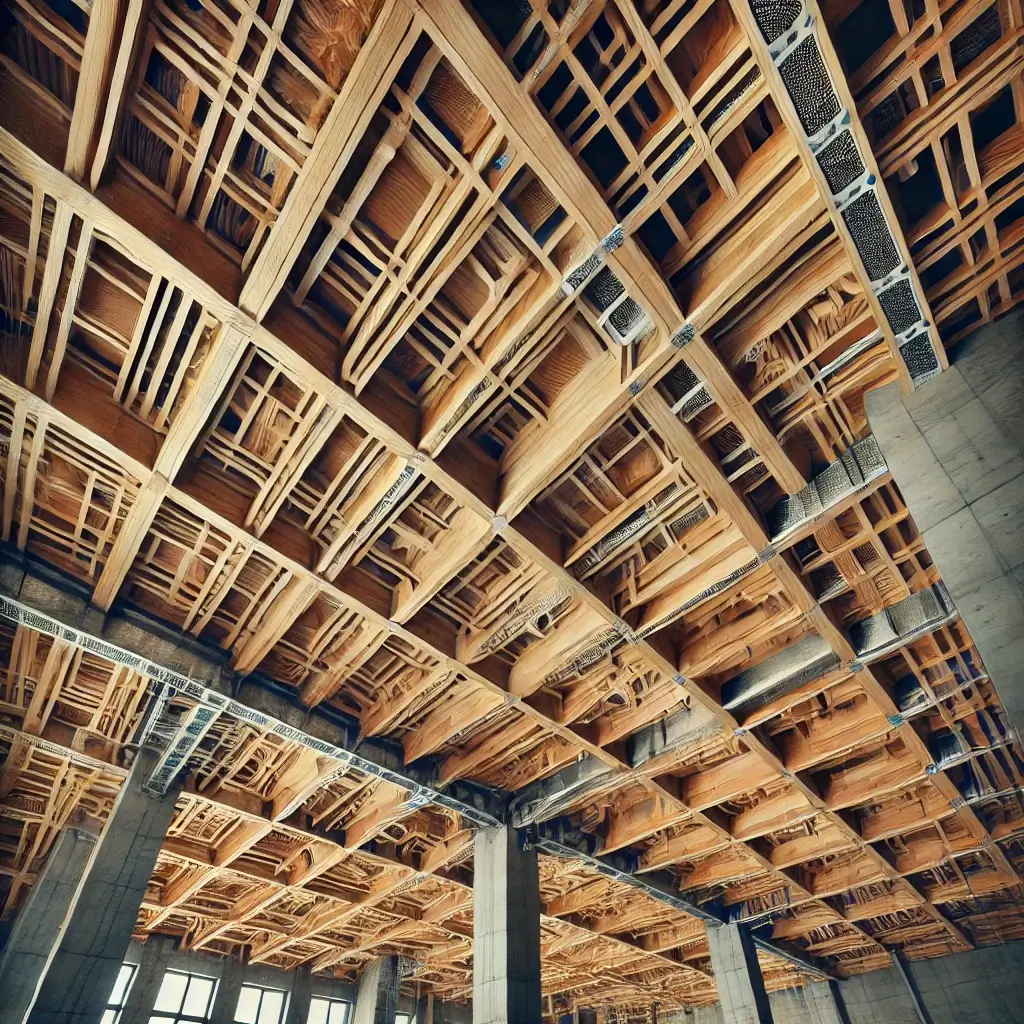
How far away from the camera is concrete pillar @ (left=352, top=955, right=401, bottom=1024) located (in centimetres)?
1836

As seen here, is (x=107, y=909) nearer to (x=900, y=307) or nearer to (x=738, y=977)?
(x=900, y=307)

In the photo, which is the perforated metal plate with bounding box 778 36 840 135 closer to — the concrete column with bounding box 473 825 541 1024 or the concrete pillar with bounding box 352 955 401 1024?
the concrete column with bounding box 473 825 541 1024

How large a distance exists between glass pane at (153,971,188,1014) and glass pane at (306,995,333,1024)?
3.84 meters

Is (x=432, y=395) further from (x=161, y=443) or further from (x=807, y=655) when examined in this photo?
(x=807, y=655)

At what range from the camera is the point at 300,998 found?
1877 cm

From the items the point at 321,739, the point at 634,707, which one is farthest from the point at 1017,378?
the point at 321,739

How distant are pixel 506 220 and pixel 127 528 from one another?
4.98m

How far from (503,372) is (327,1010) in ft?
72.4

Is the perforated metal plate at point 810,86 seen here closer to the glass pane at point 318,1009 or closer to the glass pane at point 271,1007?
the glass pane at point 271,1007

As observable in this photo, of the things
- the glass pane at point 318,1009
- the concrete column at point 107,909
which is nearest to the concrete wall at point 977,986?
the glass pane at point 318,1009

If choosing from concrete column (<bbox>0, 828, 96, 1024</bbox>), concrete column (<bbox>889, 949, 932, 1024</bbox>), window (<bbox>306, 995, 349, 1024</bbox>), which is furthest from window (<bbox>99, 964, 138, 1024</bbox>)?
concrete column (<bbox>889, 949, 932, 1024</bbox>)

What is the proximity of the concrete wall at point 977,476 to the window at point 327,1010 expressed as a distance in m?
22.0

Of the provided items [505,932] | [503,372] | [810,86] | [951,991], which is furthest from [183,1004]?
A: [810,86]

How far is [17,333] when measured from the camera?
214 inches
